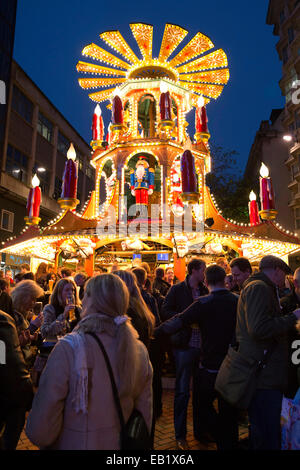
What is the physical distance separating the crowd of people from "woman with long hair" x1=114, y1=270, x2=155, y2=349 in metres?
0.01

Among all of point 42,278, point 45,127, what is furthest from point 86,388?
point 45,127

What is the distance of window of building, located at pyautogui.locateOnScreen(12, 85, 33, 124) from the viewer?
23781 mm

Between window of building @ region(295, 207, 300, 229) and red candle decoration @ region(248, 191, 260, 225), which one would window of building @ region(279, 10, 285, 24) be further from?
red candle decoration @ region(248, 191, 260, 225)

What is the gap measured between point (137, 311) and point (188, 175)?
7079 mm

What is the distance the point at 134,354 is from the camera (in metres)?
1.84

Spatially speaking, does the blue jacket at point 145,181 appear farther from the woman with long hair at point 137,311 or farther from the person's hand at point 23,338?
the woman with long hair at point 137,311

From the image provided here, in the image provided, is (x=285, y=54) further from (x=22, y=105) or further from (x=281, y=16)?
(x=22, y=105)

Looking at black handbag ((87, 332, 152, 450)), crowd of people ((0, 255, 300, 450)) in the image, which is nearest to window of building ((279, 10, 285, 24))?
crowd of people ((0, 255, 300, 450))

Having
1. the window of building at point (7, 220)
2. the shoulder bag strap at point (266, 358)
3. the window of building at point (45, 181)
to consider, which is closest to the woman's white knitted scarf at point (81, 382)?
the shoulder bag strap at point (266, 358)

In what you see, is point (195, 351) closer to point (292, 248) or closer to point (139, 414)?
point (139, 414)

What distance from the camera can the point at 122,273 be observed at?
3279 mm

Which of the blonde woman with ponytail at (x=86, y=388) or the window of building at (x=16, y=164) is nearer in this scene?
the blonde woman with ponytail at (x=86, y=388)

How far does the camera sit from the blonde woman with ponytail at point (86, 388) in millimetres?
1705
